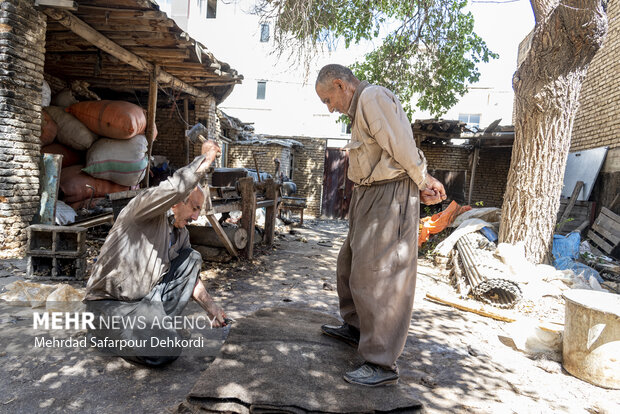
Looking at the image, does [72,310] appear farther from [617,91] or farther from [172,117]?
[617,91]

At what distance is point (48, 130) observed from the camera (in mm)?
6383

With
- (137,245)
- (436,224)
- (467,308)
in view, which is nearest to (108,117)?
(137,245)

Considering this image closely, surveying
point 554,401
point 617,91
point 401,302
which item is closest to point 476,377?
point 554,401

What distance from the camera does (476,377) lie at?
2.72 meters

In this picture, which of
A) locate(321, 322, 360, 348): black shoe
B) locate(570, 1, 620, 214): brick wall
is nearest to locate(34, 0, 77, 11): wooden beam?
locate(321, 322, 360, 348): black shoe

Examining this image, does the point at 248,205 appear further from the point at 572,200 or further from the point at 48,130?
the point at 572,200

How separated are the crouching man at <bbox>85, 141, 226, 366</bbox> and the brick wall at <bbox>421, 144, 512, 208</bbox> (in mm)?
12028

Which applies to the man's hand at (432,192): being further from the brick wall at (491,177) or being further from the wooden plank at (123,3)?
the brick wall at (491,177)

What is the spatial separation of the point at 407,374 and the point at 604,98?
8249 mm

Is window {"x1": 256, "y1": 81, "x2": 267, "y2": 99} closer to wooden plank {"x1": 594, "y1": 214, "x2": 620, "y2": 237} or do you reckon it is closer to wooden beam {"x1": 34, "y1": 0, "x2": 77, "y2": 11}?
wooden beam {"x1": 34, "y1": 0, "x2": 77, "y2": 11}

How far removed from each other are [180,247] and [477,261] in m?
3.99

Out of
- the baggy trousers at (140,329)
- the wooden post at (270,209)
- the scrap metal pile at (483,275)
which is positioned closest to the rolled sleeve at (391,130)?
the baggy trousers at (140,329)

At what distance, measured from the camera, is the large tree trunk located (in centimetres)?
517
